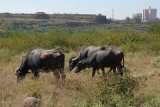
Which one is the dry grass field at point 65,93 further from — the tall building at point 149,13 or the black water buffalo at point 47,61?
the tall building at point 149,13

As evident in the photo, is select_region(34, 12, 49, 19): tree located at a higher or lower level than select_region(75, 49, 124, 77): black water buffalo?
higher

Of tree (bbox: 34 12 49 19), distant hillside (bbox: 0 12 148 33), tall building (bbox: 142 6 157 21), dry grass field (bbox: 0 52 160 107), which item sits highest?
tall building (bbox: 142 6 157 21)

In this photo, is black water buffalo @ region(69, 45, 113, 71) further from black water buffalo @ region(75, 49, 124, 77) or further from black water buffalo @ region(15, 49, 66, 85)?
black water buffalo @ region(15, 49, 66, 85)

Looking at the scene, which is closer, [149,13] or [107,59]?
[107,59]

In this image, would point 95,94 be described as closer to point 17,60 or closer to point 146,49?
point 17,60

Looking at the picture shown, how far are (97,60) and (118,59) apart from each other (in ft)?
2.96

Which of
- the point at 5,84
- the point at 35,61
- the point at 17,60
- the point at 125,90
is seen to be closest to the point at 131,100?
the point at 125,90

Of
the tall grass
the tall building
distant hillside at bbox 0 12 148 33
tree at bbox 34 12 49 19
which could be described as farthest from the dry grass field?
the tall building

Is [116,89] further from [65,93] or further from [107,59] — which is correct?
[107,59]

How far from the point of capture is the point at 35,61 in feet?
24.6

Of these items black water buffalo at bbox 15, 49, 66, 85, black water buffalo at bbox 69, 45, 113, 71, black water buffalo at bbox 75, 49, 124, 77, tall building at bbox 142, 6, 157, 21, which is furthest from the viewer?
tall building at bbox 142, 6, 157, 21

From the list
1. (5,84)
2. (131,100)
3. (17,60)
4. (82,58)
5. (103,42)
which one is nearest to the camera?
(131,100)

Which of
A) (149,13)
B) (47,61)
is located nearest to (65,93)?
(47,61)

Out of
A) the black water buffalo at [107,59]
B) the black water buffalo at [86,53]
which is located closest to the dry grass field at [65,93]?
the black water buffalo at [107,59]
